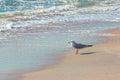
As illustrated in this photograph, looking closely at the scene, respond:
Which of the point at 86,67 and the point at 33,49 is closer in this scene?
the point at 86,67

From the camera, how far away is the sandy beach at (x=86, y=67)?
9109mm

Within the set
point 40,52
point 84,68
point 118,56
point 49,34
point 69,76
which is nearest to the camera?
point 69,76

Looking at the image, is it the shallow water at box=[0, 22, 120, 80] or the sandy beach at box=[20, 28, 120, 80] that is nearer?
the sandy beach at box=[20, 28, 120, 80]

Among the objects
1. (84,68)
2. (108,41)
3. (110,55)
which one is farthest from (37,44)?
(84,68)

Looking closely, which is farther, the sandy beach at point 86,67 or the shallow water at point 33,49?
the shallow water at point 33,49

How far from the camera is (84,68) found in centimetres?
1005

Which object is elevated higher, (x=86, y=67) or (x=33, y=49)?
(x=86, y=67)

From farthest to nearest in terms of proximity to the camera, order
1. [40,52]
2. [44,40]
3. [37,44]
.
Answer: [44,40]
[37,44]
[40,52]

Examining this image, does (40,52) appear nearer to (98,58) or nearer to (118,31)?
(98,58)

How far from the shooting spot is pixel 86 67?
10188mm

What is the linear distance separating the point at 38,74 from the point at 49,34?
7.53m

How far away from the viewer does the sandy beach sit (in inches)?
359

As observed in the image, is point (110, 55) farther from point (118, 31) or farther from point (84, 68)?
point (118, 31)

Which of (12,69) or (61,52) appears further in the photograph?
(61,52)
